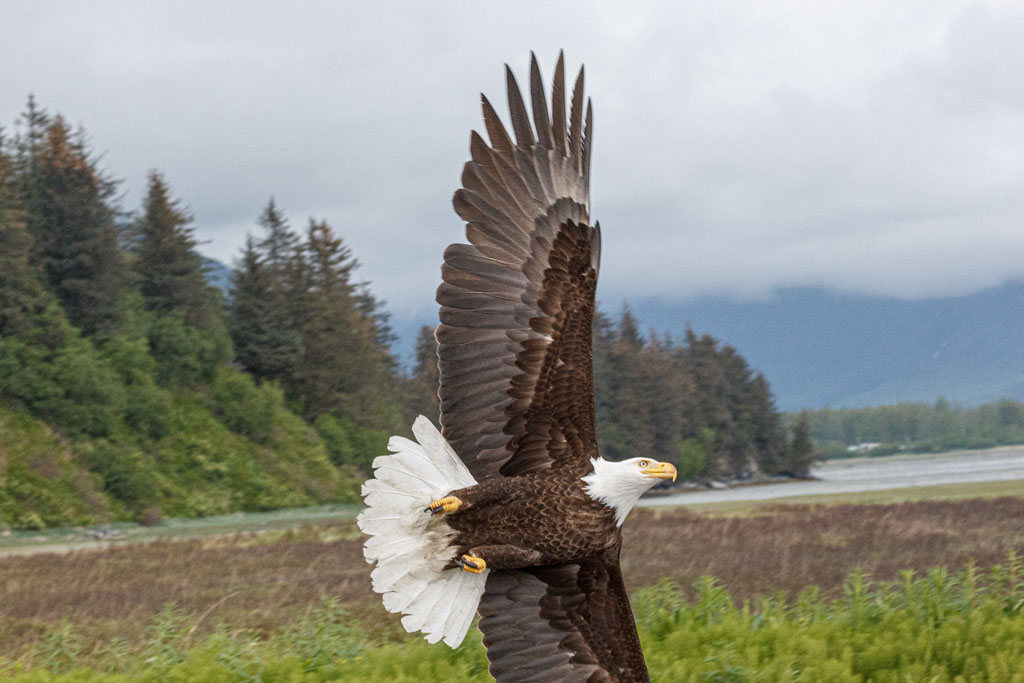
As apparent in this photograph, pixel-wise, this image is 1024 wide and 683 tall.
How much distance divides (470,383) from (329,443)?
3516 centimetres

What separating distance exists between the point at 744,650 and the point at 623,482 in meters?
2.11

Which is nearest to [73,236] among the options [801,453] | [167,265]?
[167,265]

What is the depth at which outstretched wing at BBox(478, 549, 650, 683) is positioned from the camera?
4805mm

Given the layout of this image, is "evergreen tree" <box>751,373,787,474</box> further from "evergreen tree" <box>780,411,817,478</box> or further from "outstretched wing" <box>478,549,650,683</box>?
"outstretched wing" <box>478,549,650,683</box>

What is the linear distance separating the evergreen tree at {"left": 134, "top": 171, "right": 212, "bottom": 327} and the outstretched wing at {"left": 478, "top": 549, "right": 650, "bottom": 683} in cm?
3417

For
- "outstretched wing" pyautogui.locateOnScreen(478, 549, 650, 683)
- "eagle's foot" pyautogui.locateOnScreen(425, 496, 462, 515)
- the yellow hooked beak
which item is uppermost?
the yellow hooked beak

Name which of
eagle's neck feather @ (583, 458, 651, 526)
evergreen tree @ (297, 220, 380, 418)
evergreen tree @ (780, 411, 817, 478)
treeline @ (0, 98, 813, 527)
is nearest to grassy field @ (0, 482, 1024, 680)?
eagle's neck feather @ (583, 458, 651, 526)

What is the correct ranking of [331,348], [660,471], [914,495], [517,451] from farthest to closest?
[331,348], [914,495], [517,451], [660,471]

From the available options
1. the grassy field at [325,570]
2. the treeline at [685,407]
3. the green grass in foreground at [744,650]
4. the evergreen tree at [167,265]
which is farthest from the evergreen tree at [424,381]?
the green grass in foreground at [744,650]

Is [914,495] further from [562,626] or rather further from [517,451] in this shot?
[517,451]

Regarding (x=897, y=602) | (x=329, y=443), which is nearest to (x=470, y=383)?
(x=897, y=602)

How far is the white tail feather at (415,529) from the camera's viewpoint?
4699 mm

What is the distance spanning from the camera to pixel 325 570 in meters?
13.9

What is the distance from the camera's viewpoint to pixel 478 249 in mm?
5000
